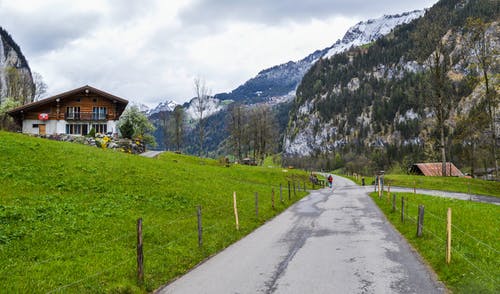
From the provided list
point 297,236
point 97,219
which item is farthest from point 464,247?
point 97,219

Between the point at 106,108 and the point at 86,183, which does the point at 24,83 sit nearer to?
the point at 106,108

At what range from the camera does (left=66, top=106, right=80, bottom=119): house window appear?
69.1 m

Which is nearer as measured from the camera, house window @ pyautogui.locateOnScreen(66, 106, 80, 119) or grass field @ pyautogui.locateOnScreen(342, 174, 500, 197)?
grass field @ pyautogui.locateOnScreen(342, 174, 500, 197)

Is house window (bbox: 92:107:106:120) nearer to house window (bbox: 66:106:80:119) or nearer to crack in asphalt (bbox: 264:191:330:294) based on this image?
house window (bbox: 66:106:80:119)

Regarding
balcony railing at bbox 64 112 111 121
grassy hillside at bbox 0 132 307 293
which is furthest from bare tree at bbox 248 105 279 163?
grassy hillside at bbox 0 132 307 293

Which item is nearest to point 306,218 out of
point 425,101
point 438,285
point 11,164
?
point 438,285

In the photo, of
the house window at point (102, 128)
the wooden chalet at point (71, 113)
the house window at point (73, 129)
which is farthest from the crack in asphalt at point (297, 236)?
the house window at point (73, 129)

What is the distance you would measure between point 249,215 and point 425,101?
41684 mm

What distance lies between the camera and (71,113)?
6925cm

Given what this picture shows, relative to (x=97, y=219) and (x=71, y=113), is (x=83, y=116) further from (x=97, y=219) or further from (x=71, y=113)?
(x=97, y=219)

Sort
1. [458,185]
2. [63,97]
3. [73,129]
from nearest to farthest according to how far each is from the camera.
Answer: [458,185] → [63,97] → [73,129]

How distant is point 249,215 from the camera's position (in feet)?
78.2

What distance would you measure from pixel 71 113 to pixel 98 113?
15.3ft

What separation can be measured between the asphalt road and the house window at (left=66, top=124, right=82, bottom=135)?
61.1 meters
